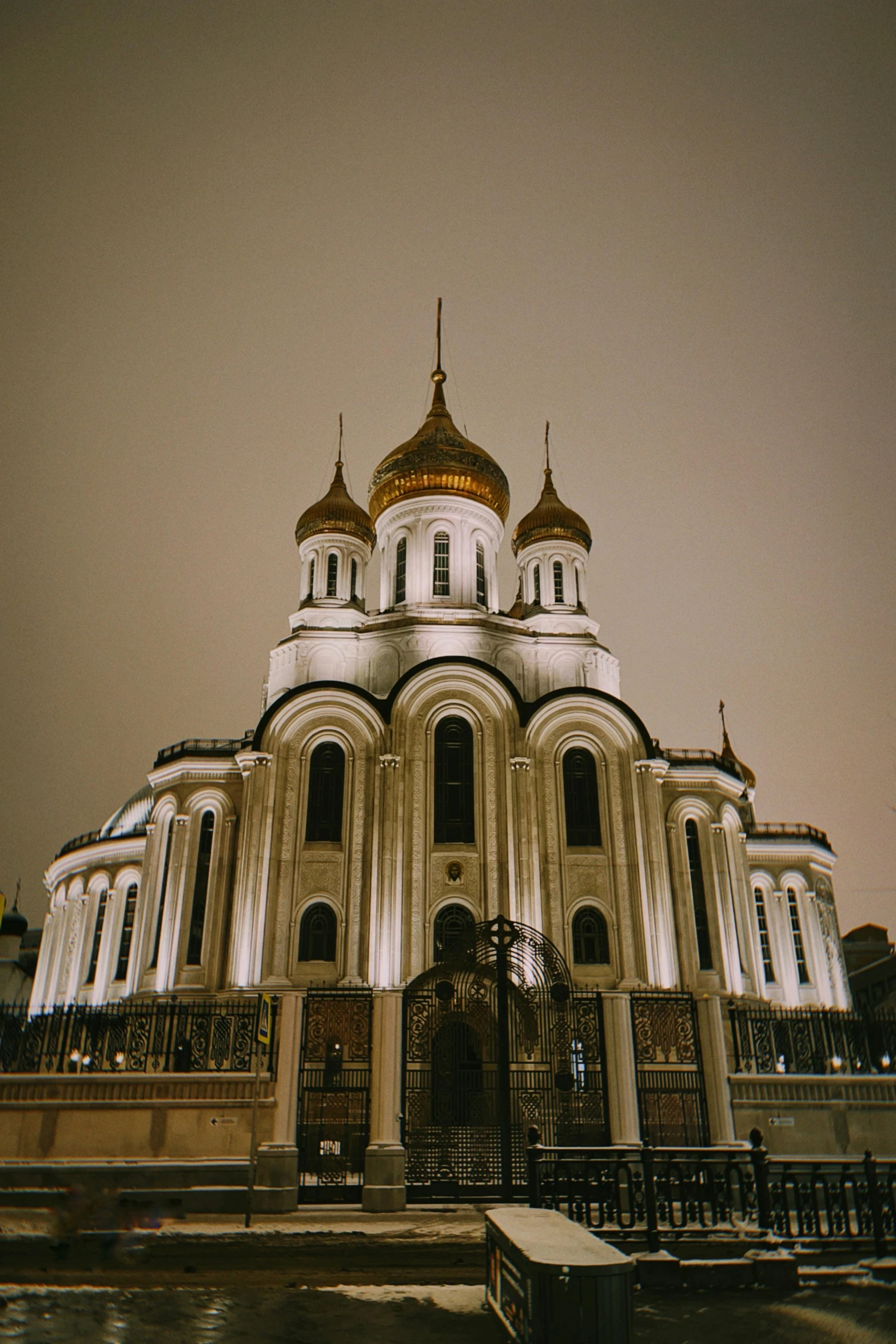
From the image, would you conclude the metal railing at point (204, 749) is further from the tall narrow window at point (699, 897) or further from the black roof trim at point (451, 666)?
the tall narrow window at point (699, 897)

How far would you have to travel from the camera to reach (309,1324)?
21.1 ft

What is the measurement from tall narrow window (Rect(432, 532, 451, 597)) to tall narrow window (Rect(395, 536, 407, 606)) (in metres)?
0.88

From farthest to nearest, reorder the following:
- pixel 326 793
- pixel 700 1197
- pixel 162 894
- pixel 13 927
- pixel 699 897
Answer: pixel 13 927
pixel 162 894
pixel 699 897
pixel 326 793
pixel 700 1197

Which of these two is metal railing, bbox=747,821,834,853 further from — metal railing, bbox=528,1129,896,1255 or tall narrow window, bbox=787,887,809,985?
metal railing, bbox=528,1129,896,1255

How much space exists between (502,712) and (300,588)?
29.6ft

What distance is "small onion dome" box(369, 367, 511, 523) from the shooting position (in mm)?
29750

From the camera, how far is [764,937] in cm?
3183

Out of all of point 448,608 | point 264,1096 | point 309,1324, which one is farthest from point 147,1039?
point 448,608

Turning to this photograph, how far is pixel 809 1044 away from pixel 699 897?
10692 millimetres

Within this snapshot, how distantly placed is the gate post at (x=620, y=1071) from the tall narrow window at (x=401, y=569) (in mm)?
17960

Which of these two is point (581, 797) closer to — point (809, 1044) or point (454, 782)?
point (454, 782)

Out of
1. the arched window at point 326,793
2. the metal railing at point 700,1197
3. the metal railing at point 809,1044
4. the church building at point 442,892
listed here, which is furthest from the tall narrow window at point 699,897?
the metal railing at point 700,1197

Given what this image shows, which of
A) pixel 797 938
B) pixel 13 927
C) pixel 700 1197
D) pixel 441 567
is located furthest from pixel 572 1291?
pixel 13 927

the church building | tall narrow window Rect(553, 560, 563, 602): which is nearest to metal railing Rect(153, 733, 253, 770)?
the church building
